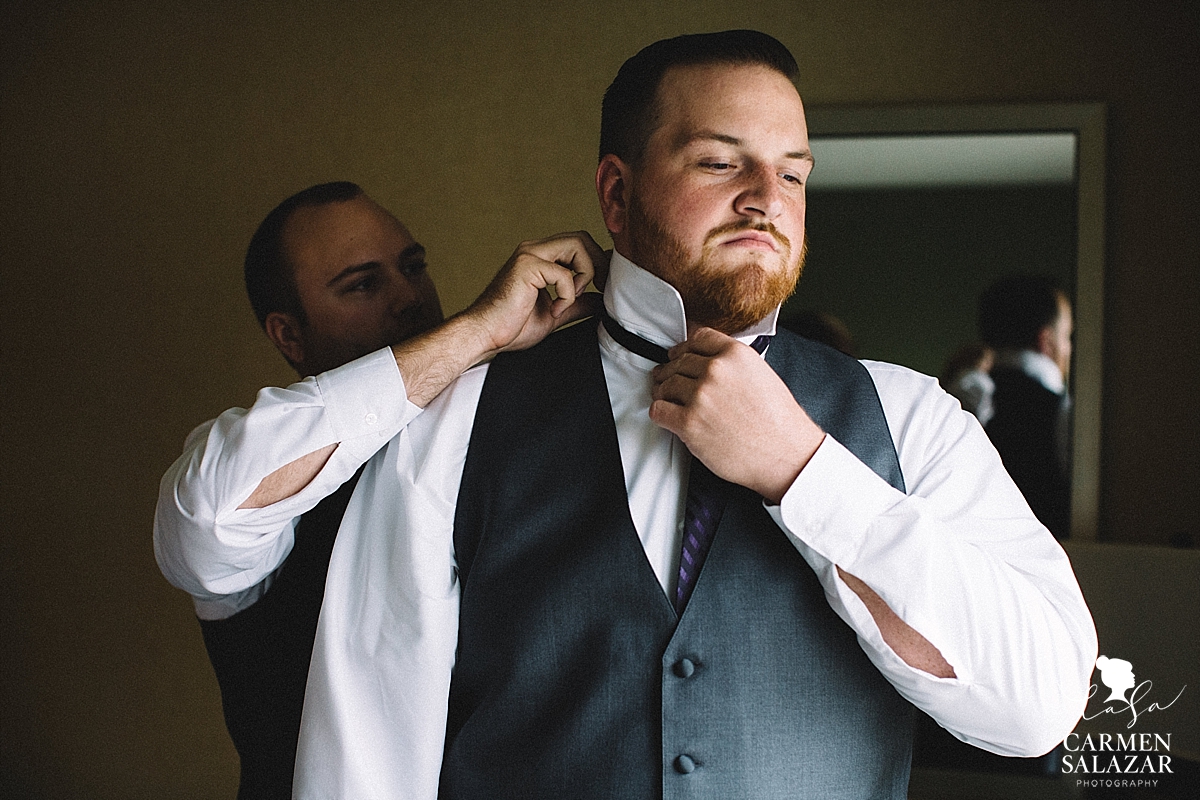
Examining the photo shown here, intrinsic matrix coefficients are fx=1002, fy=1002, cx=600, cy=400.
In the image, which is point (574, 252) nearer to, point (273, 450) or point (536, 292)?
point (536, 292)

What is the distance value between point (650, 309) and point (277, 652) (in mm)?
875

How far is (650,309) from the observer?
1355mm

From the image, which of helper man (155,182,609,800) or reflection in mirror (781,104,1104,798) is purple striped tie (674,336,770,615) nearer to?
helper man (155,182,609,800)

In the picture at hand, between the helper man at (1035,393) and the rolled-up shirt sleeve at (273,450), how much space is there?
1831 mm

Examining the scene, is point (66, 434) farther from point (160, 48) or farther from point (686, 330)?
point (686, 330)

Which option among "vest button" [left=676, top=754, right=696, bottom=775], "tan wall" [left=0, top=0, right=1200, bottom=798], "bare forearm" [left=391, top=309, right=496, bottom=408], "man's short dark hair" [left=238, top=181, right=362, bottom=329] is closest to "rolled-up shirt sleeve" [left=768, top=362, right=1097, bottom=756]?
"vest button" [left=676, top=754, right=696, bottom=775]

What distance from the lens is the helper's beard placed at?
1271 mm

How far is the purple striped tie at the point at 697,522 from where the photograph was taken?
1.19 meters

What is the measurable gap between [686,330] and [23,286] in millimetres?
2660

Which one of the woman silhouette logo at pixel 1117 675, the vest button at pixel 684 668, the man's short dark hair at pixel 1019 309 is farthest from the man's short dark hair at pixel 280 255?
the woman silhouette logo at pixel 1117 675

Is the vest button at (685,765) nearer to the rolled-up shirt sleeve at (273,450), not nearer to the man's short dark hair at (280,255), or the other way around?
the rolled-up shirt sleeve at (273,450)

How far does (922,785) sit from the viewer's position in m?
2.64

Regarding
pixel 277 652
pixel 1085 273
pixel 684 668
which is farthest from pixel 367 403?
pixel 1085 273

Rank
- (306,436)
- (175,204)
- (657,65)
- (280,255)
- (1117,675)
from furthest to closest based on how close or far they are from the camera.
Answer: (175,204)
(1117,675)
(280,255)
(657,65)
(306,436)
